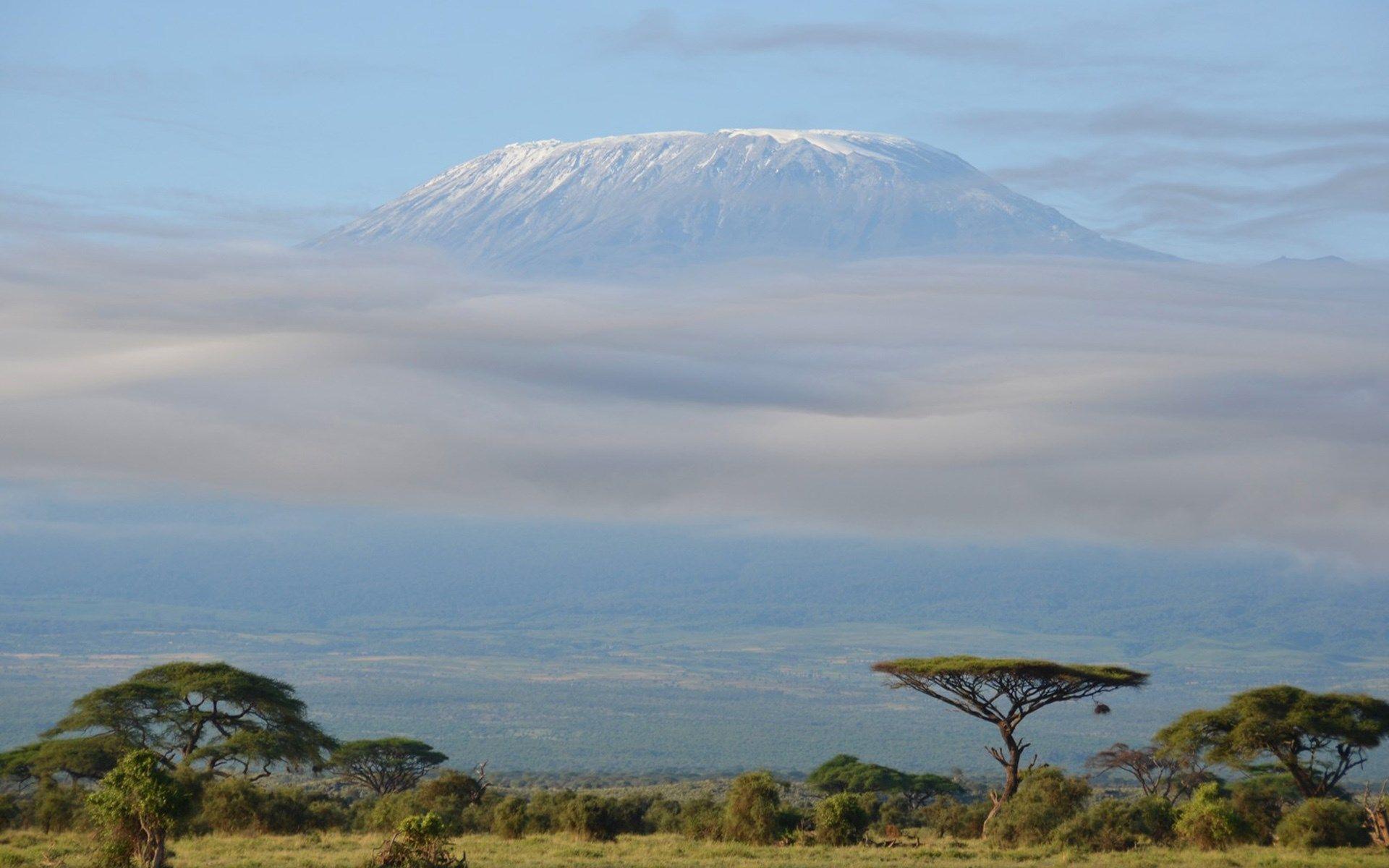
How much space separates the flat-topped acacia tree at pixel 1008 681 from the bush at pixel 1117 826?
482cm

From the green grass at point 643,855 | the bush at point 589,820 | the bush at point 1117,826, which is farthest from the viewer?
the bush at point 589,820

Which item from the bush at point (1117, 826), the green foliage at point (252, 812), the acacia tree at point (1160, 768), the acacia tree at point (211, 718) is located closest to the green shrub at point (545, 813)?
the green foliage at point (252, 812)

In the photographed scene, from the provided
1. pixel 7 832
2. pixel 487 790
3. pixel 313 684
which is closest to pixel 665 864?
pixel 7 832

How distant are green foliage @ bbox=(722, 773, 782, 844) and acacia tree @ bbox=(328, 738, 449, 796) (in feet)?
54.9

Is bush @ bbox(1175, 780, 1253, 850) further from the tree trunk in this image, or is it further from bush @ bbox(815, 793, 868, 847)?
bush @ bbox(815, 793, 868, 847)

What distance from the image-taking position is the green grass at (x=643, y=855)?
26.3 metres

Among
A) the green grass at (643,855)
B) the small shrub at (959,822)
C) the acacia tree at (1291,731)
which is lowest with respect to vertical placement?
the green grass at (643,855)

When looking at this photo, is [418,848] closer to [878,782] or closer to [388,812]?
[388,812]

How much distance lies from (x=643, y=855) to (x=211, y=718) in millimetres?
15733

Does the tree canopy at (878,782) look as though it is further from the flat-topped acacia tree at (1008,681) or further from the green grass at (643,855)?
the green grass at (643,855)

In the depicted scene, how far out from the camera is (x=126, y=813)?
75.2ft

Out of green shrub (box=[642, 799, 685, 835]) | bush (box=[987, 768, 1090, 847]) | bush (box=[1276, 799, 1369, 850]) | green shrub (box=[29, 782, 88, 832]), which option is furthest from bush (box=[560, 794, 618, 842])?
bush (box=[1276, 799, 1369, 850])

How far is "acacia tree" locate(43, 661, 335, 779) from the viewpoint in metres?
39.4

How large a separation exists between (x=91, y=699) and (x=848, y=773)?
24266 millimetres
